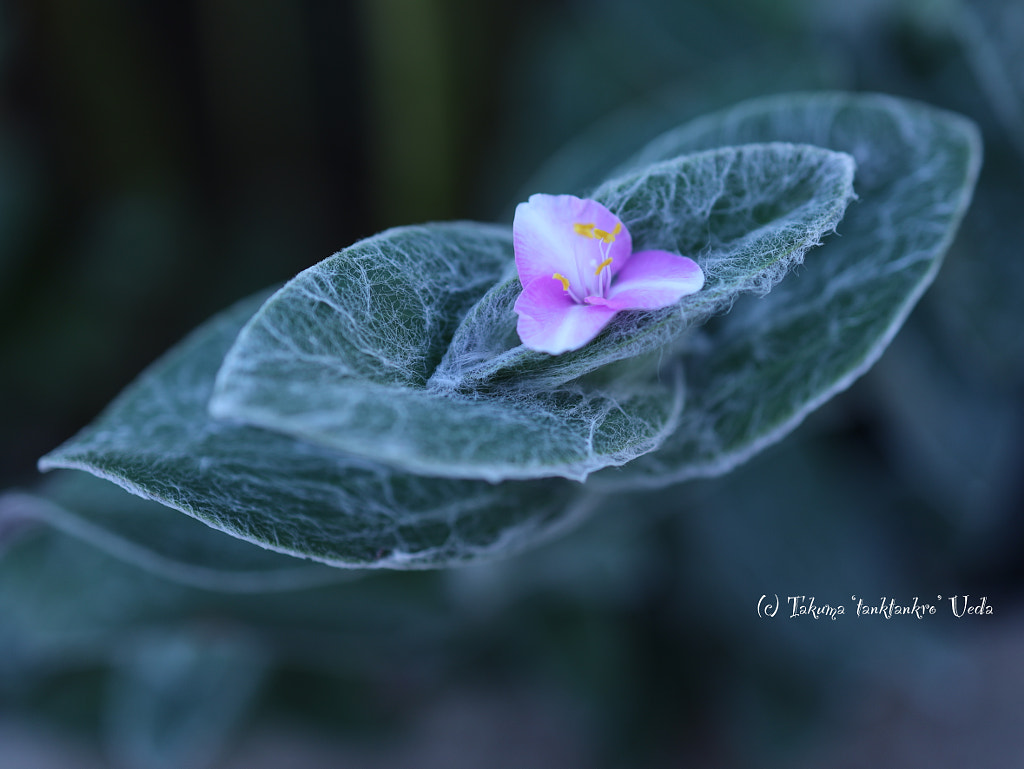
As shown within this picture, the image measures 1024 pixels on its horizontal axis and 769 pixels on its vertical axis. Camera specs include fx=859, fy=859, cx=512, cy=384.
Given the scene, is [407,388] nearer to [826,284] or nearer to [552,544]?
[826,284]

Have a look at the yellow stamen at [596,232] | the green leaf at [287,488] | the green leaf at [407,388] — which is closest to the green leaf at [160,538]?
the green leaf at [287,488]

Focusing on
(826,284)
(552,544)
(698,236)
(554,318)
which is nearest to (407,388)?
(554,318)

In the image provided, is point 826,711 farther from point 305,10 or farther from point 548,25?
point 305,10

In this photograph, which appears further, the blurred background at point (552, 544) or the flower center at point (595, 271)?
the blurred background at point (552, 544)

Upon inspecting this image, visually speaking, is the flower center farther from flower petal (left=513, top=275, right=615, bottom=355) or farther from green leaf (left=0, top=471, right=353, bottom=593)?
green leaf (left=0, top=471, right=353, bottom=593)

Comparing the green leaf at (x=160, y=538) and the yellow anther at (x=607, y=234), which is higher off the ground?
the yellow anther at (x=607, y=234)

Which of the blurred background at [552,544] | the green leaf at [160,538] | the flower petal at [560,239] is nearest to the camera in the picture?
the flower petal at [560,239]

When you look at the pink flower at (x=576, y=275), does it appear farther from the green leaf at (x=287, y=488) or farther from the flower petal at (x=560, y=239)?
the green leaf at (x=287, y=488)
